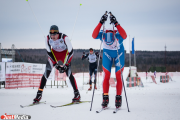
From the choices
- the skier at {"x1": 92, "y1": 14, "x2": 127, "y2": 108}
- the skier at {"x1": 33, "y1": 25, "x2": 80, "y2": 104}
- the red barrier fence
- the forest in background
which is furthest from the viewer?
the forest in background

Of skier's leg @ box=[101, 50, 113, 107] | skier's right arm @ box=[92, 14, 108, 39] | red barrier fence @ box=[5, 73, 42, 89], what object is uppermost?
skier's right arm @ box=[92, 14, 108, 39]

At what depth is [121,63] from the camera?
157 inches

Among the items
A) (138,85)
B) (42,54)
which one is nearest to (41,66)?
(138,85)

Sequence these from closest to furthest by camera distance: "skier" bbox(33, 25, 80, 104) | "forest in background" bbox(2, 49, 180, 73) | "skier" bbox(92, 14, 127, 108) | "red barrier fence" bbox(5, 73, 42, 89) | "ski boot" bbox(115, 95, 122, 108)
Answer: "ski boot" bbox(115, 95, 122, 108), "skier" bbox(92, 14, 127, 108), "skier" bbox(33, 25, 80, 104), "red barrier fence" bbox(5, 73, 42, 89), "forest in background" bbox(2, 49, 180, 73)

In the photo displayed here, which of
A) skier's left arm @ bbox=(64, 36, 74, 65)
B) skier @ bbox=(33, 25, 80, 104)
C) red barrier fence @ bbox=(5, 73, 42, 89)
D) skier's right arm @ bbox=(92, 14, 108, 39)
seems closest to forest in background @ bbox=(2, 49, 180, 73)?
red barrier fence @ bbox=(5, 73, 42, 89)

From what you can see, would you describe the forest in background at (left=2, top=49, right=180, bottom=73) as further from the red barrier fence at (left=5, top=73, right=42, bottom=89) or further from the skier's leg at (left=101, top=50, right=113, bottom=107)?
the skier's leg at (left=101, top=50, right=113, bottom=107)

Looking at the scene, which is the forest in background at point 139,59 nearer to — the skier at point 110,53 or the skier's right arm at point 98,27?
the skier at point 110,53

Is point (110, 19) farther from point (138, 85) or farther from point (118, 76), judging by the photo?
point (138, 85)

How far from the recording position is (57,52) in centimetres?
468

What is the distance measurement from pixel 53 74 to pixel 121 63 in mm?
8834

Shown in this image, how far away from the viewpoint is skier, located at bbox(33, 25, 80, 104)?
14.3ft

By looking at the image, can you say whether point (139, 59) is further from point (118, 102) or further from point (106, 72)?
point (118, 102)

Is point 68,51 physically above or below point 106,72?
above

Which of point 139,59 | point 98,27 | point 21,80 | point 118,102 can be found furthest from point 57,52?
point 139,59
